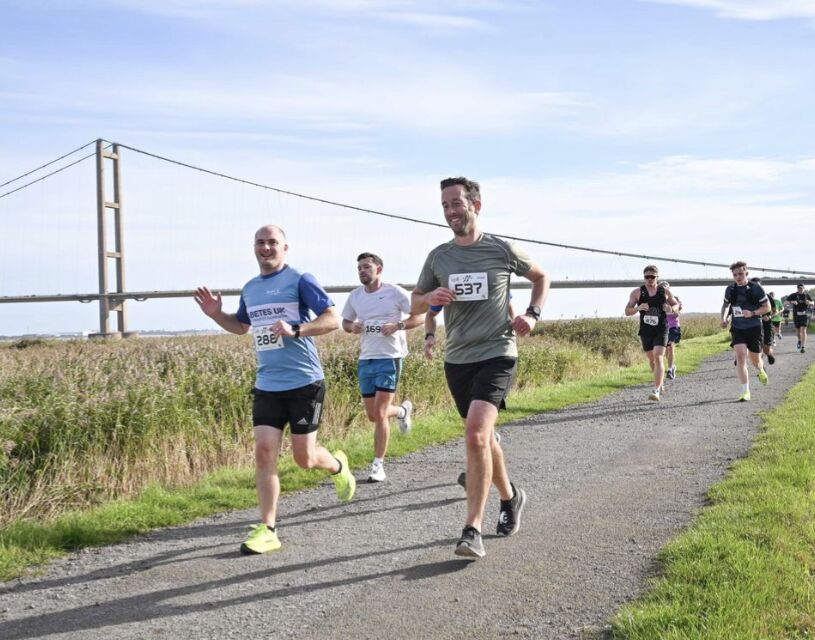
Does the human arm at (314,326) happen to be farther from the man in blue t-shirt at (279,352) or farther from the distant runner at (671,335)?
the distant runner at (671,335)

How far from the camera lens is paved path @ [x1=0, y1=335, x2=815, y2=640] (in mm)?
3994

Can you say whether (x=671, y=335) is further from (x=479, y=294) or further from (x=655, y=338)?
(x=479, y=294)

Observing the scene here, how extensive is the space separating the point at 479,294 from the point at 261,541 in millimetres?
1774

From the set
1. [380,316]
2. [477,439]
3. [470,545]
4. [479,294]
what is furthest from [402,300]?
[470,545]

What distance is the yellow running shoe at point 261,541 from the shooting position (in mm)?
5133

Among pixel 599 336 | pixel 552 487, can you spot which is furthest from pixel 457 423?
pixel 599 336

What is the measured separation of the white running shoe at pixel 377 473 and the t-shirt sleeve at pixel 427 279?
2.54 m

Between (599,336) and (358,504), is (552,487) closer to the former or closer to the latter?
(358,504)

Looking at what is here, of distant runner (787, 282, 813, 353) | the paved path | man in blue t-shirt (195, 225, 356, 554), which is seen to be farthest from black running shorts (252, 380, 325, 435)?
distant runner (787, 282, 813, 353)

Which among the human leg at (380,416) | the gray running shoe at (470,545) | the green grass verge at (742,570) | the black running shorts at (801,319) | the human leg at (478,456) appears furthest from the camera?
the black running shorts at (801,319)

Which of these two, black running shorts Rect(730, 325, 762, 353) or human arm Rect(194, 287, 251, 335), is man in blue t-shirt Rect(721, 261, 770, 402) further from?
human arm Rect(194, 287, 251, 335)

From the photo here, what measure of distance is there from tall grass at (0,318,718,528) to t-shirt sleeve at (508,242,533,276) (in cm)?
382

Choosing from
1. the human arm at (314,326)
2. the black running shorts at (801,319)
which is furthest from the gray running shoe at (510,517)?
the black running shorts at (801,319)

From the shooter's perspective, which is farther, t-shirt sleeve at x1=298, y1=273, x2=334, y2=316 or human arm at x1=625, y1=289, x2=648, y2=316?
human arm at x1=625, y1=289, x2=648, y2=316
